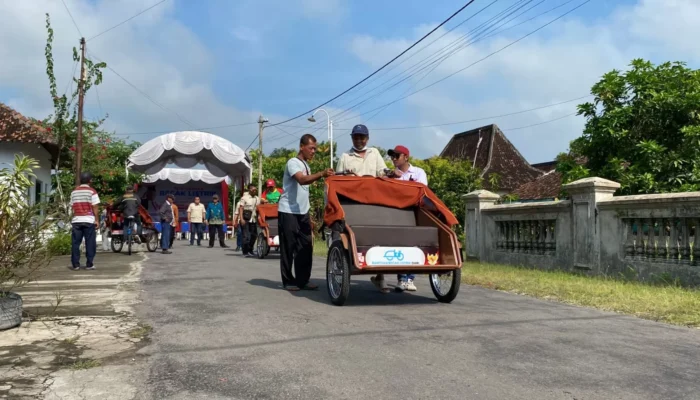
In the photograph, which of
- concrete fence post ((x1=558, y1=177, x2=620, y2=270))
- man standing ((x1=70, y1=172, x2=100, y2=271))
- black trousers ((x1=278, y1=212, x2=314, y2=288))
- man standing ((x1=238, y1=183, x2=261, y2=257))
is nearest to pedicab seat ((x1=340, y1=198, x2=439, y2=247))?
black trousers ((x1=278, y1=212, x2=314, y2=288))

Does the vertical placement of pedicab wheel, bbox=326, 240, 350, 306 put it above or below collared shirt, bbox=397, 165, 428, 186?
below

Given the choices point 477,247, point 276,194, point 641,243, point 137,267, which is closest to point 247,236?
point 276,194

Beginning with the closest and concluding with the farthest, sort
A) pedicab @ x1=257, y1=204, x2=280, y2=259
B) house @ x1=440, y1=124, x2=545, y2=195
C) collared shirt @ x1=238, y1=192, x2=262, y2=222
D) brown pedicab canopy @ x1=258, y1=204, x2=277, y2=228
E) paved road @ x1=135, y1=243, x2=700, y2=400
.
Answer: paved road @ x1=135, y1=243, x2=700, y2=400
pedicab @ x1=257, y1=204, x2=280, y2=259
brown pedicab canopy @ x1=258, y1=204, x2=277, y2=228
collared shirt @ x1=238, y1=192, x2=262, y2=222
house @ x1=440, y1=124, x2=545, y2=195

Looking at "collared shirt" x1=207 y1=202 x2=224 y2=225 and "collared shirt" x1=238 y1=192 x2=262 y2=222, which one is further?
"collared shirt" x1=207 y1=202 x2=224 y2=225

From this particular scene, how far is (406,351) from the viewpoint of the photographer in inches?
166

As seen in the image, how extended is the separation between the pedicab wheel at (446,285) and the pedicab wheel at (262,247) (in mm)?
7454

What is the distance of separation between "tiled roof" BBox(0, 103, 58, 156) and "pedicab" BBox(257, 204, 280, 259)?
8499 mm

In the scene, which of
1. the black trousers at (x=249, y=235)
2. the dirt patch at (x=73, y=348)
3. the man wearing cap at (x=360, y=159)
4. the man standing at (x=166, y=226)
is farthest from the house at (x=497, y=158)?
the dirt patch at (x=73, y=348)

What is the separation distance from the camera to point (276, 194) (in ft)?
47.7

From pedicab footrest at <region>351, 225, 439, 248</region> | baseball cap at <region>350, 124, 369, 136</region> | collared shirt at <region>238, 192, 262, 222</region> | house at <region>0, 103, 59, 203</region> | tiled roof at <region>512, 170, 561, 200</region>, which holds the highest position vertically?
house at <region>0, 103, 59, 203</region>

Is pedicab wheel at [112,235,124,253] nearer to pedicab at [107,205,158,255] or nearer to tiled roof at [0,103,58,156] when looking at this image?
pedicab at [107,205,158,255]

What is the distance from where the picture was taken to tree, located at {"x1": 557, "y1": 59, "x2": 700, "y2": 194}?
10.6 meters

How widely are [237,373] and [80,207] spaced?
322 inches

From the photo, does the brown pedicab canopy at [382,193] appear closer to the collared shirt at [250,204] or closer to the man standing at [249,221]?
the man standing at [249,221]
